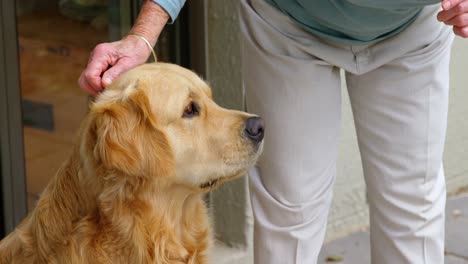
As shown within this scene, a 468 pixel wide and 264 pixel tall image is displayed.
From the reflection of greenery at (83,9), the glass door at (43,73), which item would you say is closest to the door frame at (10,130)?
the glass door at (43,73)

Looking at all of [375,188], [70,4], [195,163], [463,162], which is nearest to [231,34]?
[70,4]

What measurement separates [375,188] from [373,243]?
27 cm

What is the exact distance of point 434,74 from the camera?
3100 millimetres

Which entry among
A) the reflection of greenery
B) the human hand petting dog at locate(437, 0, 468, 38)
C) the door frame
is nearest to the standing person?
the human hand petting dog at locate(437, 0, 468, 38)

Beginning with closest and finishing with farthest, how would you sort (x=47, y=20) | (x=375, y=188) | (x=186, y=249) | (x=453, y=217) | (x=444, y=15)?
(x=444, y=15)
(x=186, y=249)
(x=375, y=188)
(x=47, y=20)
(x=453, y=217)

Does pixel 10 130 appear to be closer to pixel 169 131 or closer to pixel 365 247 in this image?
pixel 169 131

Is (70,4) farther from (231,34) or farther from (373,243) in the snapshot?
(373,243)

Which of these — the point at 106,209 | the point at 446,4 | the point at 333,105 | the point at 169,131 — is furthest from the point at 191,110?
the point at 446,4

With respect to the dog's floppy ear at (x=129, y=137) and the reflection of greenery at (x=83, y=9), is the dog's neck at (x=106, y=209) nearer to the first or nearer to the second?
the dog's floppy ear at (x=129, y=137)

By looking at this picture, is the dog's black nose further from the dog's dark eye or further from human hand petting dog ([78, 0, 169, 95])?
human hand petting dog ([78, 0, 169, 95])

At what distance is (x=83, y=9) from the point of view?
4.31 m

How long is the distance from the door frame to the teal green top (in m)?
1.47

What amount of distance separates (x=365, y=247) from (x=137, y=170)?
96.7 inches

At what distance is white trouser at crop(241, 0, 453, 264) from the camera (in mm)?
3033
